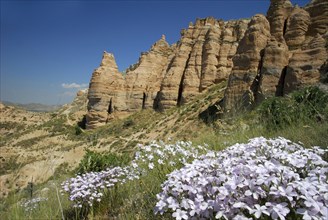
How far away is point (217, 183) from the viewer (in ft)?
7.45

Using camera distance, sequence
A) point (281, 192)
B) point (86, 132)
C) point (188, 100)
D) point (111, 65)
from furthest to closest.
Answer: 1. point (111, 65)
2. point (86, 132)
3. point (188, 100)
4. point (281, 192)

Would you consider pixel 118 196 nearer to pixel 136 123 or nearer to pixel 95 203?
pixel 95 203

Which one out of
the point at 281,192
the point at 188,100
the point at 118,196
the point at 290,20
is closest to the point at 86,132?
the point at 188,100

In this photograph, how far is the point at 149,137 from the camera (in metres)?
33.4

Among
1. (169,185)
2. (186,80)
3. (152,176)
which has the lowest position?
(152,176)

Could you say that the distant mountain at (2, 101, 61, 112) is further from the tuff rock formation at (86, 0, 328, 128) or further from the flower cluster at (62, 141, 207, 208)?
the tuff rock formation at (86, 0, 328, 128)

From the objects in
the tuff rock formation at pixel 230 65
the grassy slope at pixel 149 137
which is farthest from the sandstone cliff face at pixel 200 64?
the grassy slope at pixel 149 137

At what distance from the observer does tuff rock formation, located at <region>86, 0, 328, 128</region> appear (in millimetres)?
21516

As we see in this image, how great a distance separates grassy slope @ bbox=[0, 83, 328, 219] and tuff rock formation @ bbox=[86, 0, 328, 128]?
1674 millimetres

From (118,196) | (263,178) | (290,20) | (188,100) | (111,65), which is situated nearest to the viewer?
(263,178)

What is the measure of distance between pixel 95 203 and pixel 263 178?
10.7 ft

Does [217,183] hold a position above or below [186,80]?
below

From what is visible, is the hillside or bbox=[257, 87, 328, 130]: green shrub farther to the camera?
bbox=[257, 87, 328, 130]: green shrub

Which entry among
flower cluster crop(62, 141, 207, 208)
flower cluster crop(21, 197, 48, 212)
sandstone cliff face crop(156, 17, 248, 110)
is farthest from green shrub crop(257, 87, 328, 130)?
sandstone cliff face crop(156, 17, 248, 110)
